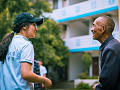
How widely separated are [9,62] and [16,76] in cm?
19

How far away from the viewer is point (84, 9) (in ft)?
59.9

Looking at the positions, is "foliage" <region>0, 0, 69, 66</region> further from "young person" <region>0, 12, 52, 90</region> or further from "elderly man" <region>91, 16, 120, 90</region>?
"elderly man" <region>91, 16, 120, 90</region>

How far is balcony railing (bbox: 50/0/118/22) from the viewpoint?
16266 mm

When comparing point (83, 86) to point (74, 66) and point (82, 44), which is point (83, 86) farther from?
point (74, 66)

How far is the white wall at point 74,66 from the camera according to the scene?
21.5 m

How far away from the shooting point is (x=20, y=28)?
103 inches

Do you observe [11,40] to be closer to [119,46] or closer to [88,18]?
[119,46]

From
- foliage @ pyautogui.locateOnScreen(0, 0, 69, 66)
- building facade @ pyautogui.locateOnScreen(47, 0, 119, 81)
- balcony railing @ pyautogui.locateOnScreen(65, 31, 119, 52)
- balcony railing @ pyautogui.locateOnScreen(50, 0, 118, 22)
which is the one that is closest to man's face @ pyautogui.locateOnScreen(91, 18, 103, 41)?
foliage @ pyautogui.locateOnScreen(0, 0, 69, 66)

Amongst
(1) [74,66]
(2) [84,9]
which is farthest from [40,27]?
(1) [74,66]

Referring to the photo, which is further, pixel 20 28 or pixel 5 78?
pixel 20 28

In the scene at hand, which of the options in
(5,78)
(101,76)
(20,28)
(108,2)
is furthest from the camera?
(108,2)

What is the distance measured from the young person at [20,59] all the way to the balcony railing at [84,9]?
→ 13510mm

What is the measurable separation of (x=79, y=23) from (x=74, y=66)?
175 inches

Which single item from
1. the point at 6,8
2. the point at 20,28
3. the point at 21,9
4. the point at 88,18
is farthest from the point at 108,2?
the point at 20,28
